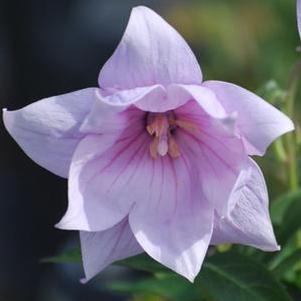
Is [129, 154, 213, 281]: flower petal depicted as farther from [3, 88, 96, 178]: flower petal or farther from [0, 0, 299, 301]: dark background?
[0, 0, 299, 301]: dark background

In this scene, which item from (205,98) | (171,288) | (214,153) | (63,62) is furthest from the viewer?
(63,62)

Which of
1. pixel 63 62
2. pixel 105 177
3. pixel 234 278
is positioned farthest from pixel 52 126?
pixel 63 62

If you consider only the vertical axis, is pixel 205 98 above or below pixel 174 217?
above

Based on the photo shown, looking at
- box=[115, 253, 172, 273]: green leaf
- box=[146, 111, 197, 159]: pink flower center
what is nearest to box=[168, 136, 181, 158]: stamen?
box=[146, 111, 197, 159]: pink flower center

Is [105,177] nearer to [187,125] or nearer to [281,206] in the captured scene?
[187,125]

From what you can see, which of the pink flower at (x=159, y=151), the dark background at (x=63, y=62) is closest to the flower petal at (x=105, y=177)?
the pink flower at (x=159, y=151)

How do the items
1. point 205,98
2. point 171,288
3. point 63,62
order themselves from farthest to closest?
point 63,62 < point 171,288 < point 205,98

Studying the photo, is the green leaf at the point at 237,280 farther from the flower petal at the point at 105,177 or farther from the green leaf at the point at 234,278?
the flower petal at the point at 105,177

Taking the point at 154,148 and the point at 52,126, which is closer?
the point at 52,126

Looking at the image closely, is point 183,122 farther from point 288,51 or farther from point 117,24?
point 117,24
